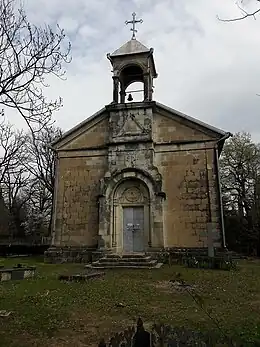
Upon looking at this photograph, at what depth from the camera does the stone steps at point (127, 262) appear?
1454 cm

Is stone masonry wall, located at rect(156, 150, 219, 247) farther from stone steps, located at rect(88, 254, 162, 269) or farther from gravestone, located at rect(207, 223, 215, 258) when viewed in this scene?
stone steps, located at rect(88, 254, 162, 269)

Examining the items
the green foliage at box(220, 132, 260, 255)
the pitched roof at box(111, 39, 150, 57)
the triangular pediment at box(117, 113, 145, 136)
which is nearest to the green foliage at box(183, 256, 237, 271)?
the triangular pediment at box(117, 113, 145, 136)

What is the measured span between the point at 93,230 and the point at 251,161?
20.1 meters

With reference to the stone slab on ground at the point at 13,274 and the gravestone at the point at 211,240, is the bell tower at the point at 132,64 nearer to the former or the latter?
the gravestone at the point at 211,240

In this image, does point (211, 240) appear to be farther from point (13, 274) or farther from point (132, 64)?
point (132, 64)

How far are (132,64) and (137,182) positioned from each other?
279 inches

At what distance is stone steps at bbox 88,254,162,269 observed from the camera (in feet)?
47.7

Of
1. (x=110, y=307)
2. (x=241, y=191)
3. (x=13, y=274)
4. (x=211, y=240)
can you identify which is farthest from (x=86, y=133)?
(x=241, y=191)

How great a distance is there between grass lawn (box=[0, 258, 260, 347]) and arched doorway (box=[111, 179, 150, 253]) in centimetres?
530

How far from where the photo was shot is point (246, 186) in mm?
32000

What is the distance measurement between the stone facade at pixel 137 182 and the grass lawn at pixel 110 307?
5129 mm

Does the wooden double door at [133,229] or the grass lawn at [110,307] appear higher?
the wooden double door at [133,229]

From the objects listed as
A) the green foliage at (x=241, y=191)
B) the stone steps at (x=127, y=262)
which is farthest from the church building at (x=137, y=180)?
the green foliage at (x=241, y=191)

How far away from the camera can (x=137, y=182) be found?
17.9m
